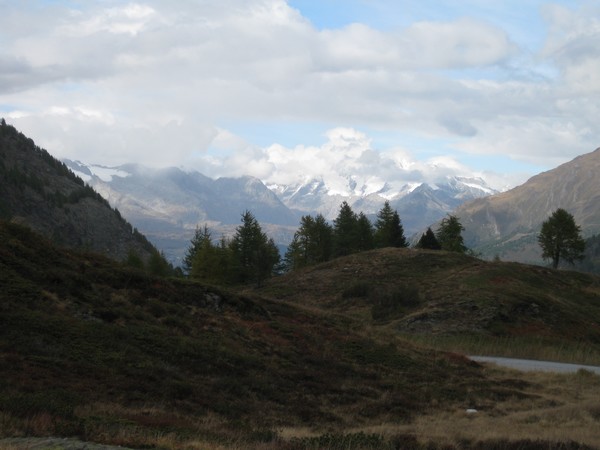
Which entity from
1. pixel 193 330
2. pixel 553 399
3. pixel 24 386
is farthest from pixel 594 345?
pixel 24 386

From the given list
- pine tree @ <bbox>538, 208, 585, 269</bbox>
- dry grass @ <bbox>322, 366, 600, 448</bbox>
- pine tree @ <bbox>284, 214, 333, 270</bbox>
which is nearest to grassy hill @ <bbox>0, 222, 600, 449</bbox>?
dry grass @ <bbox>322, 366, 600, 448</bbox>

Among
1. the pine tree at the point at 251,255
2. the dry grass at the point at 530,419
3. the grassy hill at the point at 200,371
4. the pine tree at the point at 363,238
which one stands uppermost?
the pine tree at the point at 363,238

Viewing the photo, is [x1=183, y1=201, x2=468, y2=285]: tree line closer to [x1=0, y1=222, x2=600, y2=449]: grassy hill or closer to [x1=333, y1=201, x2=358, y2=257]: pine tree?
[x1=333, y1=201, x2=358, y2=257]: pine tree

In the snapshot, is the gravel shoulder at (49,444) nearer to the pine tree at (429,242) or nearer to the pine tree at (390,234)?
the pine tree at (429,242)

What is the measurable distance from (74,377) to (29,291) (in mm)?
6025

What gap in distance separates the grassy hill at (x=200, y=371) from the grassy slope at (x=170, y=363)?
0.22 feet

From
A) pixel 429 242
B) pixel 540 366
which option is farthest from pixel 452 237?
pixel 540 366

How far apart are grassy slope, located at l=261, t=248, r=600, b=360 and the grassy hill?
15.8 metres

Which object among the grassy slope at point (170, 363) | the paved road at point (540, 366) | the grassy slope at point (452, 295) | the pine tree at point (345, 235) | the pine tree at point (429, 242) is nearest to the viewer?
the grassy slope at point (170, 363)

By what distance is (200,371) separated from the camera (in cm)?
2123

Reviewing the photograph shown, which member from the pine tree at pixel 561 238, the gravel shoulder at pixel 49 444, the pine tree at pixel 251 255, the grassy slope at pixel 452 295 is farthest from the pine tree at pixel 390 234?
the gravel shoulder at pixel 49 444

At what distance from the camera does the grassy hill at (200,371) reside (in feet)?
46.7

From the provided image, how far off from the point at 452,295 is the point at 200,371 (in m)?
37.2

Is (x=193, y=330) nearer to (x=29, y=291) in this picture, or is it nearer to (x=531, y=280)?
(x=29, y=291)
